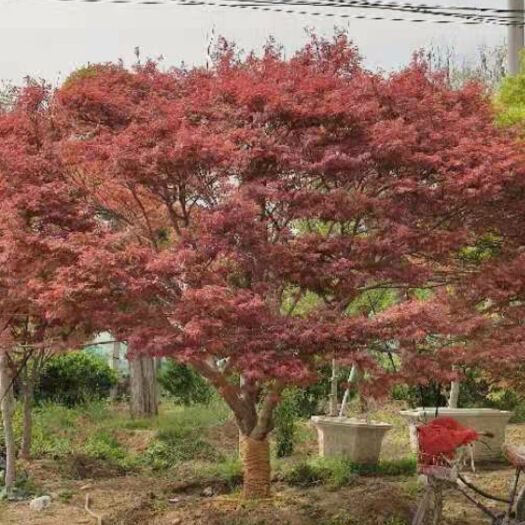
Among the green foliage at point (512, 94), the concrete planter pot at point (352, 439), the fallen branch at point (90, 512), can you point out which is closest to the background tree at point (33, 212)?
the fallen branch at point (90, 512)

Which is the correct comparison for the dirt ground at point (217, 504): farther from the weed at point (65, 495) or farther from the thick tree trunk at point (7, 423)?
the thick tree trunk at point (7, 423)

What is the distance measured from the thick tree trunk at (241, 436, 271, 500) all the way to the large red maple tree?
51 centimetres

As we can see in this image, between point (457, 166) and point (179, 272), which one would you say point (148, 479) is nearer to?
point (179, 272)

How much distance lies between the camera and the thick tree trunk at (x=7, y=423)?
7.59 m

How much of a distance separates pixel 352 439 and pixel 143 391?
18.6 ft

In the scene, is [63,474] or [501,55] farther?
[501,55]

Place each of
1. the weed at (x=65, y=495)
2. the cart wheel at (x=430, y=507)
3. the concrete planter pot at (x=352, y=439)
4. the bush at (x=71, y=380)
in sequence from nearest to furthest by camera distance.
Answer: the cart wheel at (x=430, y=507) < the weed at (x=65, y=495) < the concrete planter pot at (x=352, y=439) < the bush at (x=71, y=380)

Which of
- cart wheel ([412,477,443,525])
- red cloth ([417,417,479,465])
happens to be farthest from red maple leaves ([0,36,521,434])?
cart wheel ([412,477,443,525])

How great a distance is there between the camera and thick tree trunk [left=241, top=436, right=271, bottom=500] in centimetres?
672

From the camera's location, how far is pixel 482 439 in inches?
356

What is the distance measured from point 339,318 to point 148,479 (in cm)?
358

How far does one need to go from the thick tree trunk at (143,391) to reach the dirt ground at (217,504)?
500 cm

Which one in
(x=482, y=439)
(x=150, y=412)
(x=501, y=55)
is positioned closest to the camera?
(x=482, y=439)

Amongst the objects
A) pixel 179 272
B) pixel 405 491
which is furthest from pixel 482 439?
pixel 179 272
